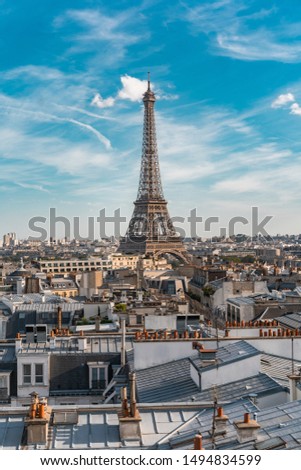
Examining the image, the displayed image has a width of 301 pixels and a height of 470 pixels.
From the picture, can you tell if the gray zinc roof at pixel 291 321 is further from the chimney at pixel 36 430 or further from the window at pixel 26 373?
the chimney at pixel 36 430

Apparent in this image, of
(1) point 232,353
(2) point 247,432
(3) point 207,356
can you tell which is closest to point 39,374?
(3) point 207,356

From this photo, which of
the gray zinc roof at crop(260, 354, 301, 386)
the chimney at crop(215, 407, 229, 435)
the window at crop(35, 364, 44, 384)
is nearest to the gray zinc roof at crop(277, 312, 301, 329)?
the gray zinc roof at crop(260, 354, 301, 386)

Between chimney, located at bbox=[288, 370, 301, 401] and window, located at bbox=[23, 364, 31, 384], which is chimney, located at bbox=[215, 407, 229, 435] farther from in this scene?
window, located at bbox=[23, 364, 31, 384]

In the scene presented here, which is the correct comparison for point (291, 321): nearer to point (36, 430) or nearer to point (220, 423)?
point (220, 423)

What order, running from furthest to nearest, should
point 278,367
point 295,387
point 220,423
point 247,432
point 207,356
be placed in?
1. point 278,367
2. point 207,356
3. point 295,387
4. point 220,423
5. point 247,432
